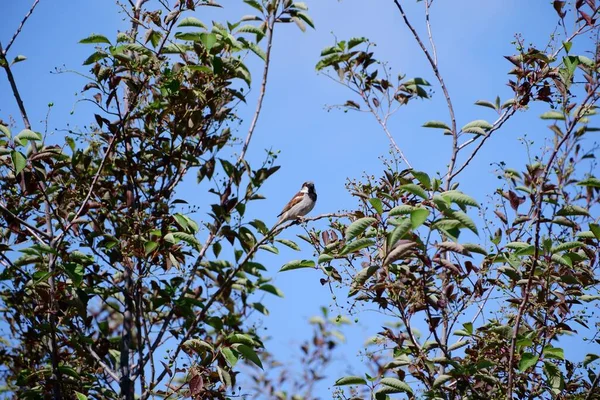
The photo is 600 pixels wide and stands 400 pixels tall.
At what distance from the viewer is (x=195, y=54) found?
4695mm

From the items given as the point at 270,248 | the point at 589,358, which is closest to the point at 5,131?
the point at 270,248

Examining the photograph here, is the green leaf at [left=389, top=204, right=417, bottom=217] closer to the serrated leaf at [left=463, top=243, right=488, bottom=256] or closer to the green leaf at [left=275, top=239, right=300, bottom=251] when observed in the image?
the serrated leaf at [left=463, top=243, right=488, bottom=256]

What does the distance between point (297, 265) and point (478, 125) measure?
1.50 metres

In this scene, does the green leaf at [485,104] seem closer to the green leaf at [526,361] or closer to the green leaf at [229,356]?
the green leaf at [526,361]

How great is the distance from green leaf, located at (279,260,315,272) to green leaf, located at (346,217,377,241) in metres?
0.40

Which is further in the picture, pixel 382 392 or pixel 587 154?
pixel 587 154

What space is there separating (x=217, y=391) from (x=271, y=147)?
1.51 m

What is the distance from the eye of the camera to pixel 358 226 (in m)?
3.75

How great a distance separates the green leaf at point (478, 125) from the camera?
4.43 m

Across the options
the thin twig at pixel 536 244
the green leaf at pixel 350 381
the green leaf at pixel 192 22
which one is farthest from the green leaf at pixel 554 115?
the green leaf at pixel 192 22

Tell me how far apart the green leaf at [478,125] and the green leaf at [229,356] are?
6.87 ft

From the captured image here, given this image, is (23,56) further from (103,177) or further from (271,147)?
(271,147)

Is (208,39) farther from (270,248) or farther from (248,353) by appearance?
(248,353)

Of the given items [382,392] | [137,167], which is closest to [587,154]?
[382,392]
